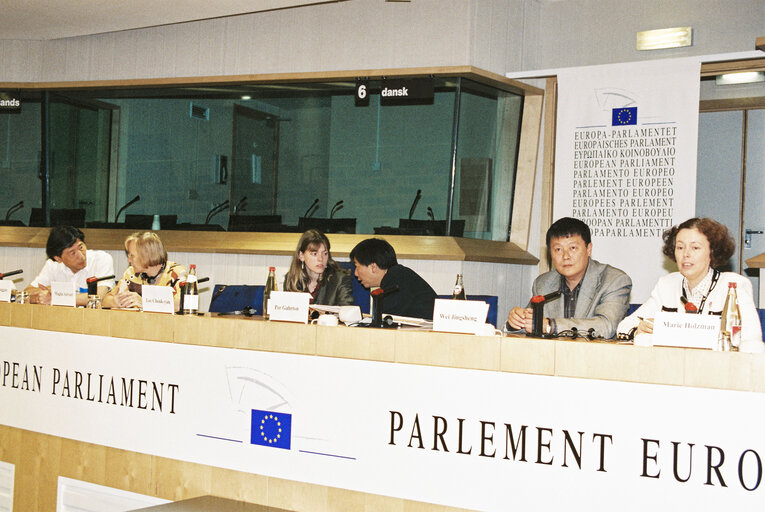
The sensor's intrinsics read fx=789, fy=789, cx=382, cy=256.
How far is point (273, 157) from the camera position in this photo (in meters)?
5.14

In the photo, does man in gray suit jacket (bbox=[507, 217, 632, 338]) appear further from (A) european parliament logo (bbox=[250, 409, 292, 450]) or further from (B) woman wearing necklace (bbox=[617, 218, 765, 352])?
(A) european parliament logo (bbox=[250, 409, 292, 450])

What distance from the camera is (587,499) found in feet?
6.29

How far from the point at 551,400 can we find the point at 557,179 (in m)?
2.76

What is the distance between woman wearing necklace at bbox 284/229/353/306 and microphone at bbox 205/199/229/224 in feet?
5.32

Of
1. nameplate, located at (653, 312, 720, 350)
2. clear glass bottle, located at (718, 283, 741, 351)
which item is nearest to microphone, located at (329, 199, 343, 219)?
clear glass bottle, located at (718, 283, 741, 351)

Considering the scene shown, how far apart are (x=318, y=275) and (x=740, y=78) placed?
10.1 ft

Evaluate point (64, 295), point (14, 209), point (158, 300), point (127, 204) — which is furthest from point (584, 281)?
point (14, 209)

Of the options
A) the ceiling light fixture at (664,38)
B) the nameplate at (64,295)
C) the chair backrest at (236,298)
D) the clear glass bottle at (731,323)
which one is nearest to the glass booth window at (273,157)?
the ceiling light fixture at (664,38)

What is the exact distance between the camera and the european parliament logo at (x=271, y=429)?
2365mm

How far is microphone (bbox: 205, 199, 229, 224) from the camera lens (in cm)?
524

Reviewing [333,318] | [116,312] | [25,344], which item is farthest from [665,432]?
[25,344]

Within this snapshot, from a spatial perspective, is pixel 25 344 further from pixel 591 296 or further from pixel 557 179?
pixel 557 179

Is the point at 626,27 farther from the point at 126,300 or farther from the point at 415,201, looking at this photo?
the point at 126,300

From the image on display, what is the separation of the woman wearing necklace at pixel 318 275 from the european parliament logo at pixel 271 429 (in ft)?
4.10
